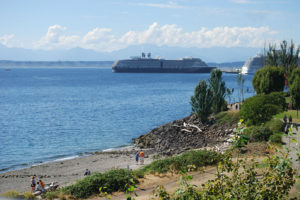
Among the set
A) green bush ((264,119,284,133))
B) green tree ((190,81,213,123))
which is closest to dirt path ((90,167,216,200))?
green bush ((264,119,284,133))

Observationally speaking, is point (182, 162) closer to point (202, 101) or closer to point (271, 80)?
point (202, 101)

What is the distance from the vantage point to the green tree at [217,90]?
36906 millimetres

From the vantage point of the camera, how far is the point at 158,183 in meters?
14.8

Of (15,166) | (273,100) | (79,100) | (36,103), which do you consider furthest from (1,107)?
(273,100)

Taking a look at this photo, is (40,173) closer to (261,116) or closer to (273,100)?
(261,116)

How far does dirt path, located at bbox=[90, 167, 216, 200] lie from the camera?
13422mm

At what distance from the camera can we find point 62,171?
81.6 feet

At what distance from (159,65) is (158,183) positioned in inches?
6534

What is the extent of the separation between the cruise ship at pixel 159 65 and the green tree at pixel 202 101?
142 m

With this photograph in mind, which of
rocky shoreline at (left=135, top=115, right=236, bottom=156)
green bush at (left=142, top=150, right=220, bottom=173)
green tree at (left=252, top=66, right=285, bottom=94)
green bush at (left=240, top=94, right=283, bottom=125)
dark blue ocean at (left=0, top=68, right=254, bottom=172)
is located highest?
green tree at (left=252, top=66, right=285, bottom=94)

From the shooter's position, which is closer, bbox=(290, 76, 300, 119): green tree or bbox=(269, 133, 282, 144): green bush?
bbox=(269, 133, 282, 144): green bush

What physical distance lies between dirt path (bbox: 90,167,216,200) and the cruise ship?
535 feet

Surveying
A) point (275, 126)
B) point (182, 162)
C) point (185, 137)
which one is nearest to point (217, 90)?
point (185, 137)

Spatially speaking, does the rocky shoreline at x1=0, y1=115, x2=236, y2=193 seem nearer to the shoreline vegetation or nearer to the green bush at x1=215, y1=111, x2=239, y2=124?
the shoreline vegetation
